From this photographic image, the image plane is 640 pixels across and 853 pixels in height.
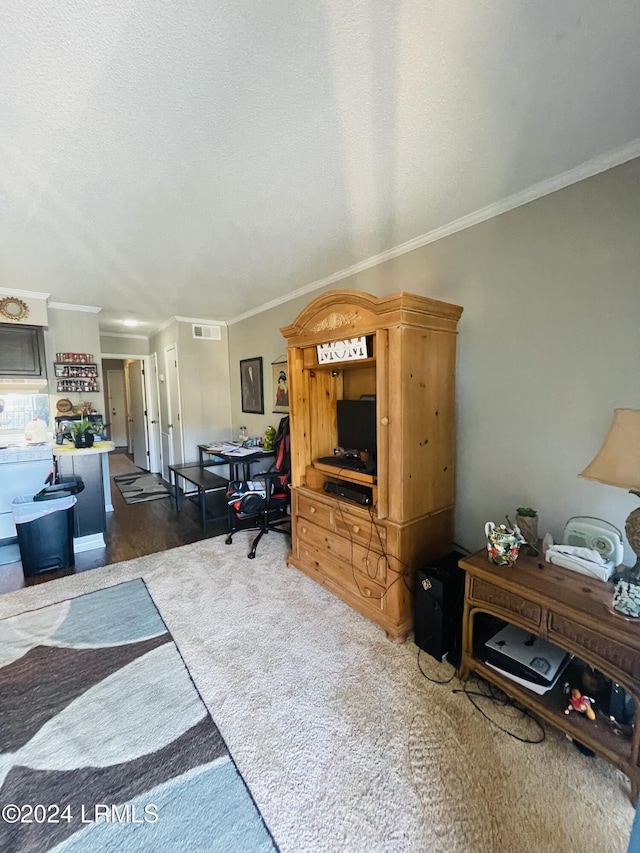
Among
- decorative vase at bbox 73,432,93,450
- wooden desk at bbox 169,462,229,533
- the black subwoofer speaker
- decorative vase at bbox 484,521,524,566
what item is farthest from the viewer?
wooden desk at bbox 169,462,229,533

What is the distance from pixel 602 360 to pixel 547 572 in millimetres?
1050

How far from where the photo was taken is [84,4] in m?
0.98

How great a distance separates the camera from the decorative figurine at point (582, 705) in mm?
1393

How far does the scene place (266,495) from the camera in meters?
3.36

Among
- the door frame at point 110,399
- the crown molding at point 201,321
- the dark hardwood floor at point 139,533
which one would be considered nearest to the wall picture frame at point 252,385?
the crown molding at point 201,321

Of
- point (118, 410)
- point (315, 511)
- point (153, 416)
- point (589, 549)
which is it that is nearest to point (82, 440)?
point (315, 511)

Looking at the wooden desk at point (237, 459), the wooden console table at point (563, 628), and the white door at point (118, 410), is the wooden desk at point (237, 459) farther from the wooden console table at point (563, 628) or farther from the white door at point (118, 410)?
the white door at point (118, 410)

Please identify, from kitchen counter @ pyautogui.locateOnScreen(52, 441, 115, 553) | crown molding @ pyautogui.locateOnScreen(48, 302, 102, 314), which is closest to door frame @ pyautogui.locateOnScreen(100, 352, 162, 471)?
crown molding @ pyautogui.locateOnScreen(48, 302, 102, 314)

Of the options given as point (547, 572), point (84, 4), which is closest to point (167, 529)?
point (547, 572)

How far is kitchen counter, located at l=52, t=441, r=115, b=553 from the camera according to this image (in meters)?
3.39

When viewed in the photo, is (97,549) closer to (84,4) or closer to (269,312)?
(269,312)

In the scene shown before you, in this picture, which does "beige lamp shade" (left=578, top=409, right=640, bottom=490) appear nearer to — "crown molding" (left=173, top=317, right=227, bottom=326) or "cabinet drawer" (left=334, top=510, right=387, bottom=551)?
"cabinet drawer" (left=334, top=510, right=387, bottom=551)

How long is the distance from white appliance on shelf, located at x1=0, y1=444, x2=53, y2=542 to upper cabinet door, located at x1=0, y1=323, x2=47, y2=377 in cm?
84

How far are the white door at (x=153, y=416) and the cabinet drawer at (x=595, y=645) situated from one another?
6.11 metres
